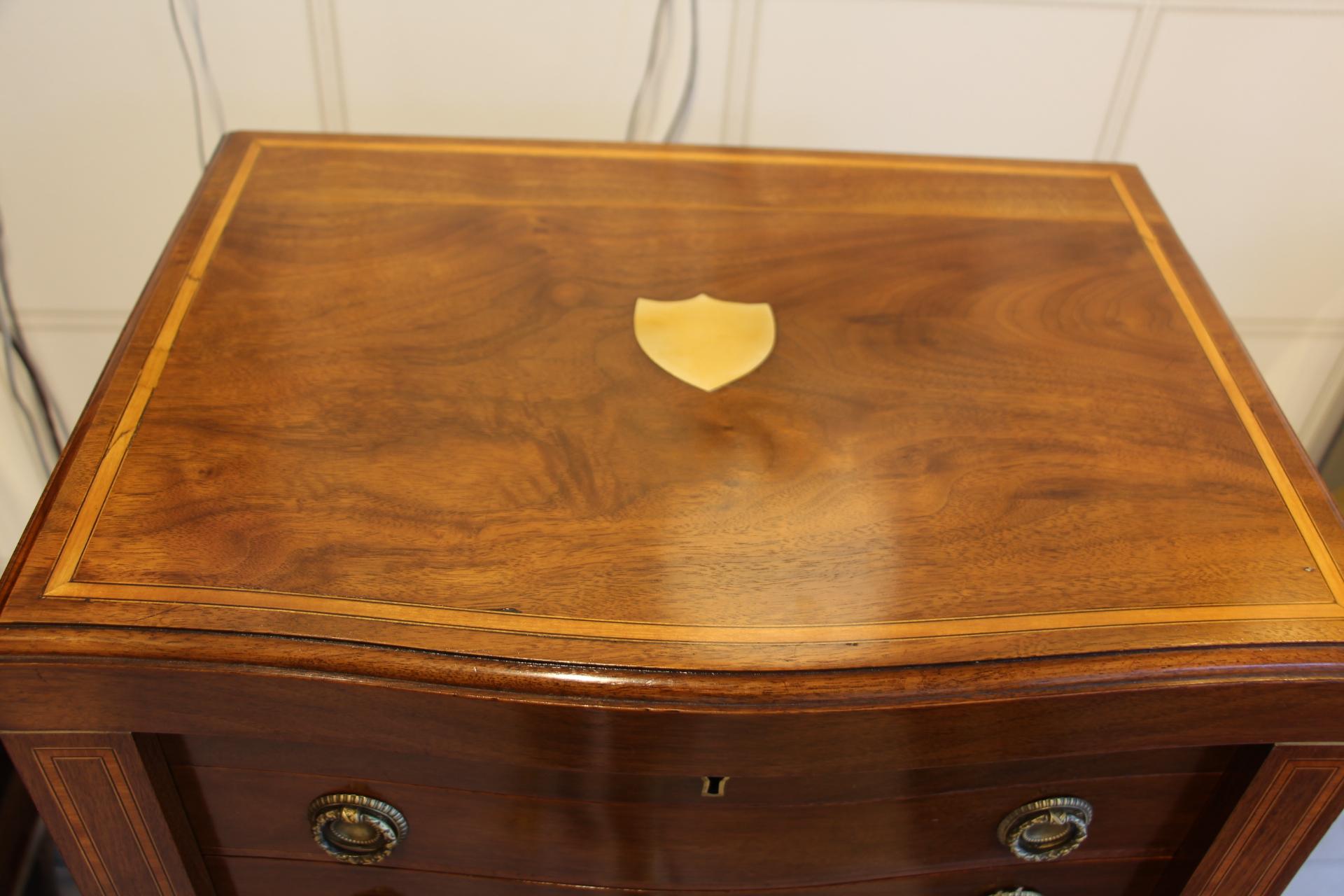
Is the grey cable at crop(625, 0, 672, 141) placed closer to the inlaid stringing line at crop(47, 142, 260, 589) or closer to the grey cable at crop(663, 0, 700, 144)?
the grey cable at crop(663, 0, 700, 144)

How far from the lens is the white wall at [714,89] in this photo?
3.48 ft

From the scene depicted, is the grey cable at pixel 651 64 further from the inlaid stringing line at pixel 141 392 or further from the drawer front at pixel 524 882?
the drawer front at pixel 524 882

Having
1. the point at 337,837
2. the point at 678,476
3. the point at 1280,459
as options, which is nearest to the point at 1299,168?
the point at 1280,459

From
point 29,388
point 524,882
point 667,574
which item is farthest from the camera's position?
point 29,388

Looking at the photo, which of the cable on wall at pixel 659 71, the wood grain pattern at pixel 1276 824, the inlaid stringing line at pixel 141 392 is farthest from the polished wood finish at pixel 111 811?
the cable on wall at pixel 659 71

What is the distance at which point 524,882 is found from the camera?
2.43 ft

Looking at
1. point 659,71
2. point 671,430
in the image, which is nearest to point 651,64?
point 659,71

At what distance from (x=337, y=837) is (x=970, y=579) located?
428 millimetres

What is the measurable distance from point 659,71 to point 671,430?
1.76ft

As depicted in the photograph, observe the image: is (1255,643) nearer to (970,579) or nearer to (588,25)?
(970,579)

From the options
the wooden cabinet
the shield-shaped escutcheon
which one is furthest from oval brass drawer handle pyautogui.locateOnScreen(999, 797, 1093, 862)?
the shield-shaped escutcheon

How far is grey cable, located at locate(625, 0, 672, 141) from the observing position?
107 centimetres

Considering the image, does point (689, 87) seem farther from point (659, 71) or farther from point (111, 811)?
point (111, 811)

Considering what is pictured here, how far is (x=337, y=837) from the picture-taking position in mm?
701
